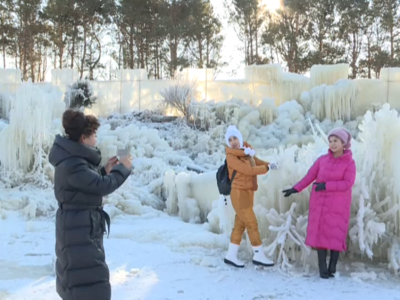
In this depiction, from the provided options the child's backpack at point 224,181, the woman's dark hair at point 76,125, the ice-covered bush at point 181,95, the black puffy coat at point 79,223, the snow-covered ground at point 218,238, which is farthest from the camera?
the ice-covered bush at point 181,95

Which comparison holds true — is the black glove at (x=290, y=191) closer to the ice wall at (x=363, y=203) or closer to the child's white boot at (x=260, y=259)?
the ice wall at (x=363, y=203)

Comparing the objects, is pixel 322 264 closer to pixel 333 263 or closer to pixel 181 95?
pixel 333 263

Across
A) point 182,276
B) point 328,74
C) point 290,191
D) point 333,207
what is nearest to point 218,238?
point 182,276

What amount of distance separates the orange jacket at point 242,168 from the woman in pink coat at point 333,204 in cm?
59

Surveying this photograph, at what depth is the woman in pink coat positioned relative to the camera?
3.96 meters

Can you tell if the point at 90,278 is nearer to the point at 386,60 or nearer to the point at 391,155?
the point at 391,155

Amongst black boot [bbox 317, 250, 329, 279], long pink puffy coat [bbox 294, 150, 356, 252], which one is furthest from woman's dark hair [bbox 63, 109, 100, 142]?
black boot [bbox 317, 250, 329, 279]

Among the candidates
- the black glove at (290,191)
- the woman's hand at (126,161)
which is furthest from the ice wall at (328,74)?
the woman's hand at (126,161)

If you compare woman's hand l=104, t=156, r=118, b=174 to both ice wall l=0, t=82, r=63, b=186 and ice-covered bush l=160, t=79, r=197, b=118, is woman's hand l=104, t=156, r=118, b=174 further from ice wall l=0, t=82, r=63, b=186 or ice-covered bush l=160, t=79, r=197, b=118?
ice-covered bush l=160, t=79, r=197, b=118

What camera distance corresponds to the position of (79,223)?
2441 mm

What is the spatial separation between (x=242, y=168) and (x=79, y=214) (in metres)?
2.15

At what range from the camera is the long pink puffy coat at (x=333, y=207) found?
13.0 feet

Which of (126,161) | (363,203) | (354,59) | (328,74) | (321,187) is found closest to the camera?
(126,161)

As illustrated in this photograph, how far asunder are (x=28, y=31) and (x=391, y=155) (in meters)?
23.5
